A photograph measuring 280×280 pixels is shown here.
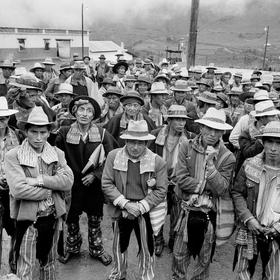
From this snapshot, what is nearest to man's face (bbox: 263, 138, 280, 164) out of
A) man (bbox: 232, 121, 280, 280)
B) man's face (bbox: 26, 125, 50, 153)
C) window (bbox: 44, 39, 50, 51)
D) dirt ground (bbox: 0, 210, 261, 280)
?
man (bbox: 232, 121, 280, 280)

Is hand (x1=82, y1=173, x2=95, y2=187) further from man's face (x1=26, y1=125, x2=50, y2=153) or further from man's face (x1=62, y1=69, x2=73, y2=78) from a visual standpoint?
man's face (x1=62, y1=69, x2=73, y2=78)

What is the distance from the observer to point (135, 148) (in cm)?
349

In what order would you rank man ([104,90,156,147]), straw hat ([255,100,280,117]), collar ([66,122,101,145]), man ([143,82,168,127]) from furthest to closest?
man ([143,82,168,127]) → man ([104,90,156,147]) → straw hat ([255,100,280,117]) → collar ([66,122,101,145])

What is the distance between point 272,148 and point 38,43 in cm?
4414

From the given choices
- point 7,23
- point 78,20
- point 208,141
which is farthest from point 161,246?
point 78,20

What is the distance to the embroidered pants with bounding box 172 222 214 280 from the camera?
3570 mm

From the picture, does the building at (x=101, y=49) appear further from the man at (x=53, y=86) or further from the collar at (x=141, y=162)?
the collar at (x=141, y=162)

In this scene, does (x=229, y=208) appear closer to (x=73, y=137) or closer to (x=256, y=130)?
(x=256, y=130)

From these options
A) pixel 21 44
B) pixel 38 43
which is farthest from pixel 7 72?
pixel 38 43

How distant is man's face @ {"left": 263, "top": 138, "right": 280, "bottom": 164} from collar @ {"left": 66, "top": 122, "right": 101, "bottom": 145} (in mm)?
1808

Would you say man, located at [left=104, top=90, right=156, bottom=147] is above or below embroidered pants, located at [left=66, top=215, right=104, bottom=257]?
above

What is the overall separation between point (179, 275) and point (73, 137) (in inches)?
74.0

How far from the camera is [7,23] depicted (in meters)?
74.2

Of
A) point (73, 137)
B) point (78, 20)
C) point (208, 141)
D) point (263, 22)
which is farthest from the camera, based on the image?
point (263, 22)
